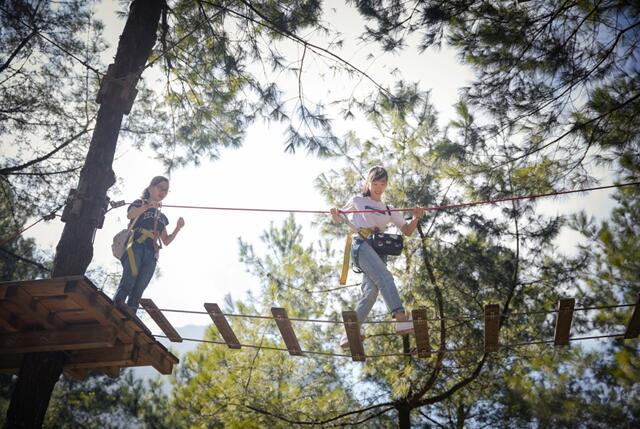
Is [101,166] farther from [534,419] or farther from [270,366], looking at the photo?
[534,419]

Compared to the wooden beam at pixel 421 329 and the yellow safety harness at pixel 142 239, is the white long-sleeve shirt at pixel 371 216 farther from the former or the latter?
the yellow safety harness at pixel 142 239

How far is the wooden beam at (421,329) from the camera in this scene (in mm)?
4121


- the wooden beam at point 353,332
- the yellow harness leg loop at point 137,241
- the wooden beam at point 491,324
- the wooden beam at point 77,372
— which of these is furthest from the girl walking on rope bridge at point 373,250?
the wooden beam at point 77,372

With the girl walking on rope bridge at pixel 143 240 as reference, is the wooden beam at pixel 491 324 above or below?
below

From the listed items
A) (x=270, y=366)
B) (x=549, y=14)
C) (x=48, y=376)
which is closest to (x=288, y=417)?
(x=270, y=366)

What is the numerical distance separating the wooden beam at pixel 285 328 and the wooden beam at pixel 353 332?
50cm

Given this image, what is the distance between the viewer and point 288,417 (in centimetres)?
860

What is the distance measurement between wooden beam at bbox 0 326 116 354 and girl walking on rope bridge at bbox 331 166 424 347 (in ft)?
6.80

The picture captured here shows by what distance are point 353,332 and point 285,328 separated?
650 mm

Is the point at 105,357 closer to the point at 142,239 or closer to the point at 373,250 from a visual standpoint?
the point at 142,239

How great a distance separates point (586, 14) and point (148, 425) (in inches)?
611

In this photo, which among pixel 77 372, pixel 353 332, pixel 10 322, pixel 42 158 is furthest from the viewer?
pixel 42 158

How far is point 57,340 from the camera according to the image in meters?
4.09

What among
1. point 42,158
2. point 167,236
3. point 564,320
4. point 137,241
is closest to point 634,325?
point 564,320
